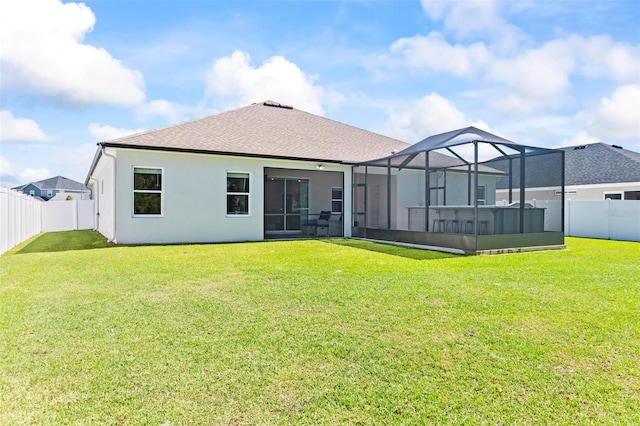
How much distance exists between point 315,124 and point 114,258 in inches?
455

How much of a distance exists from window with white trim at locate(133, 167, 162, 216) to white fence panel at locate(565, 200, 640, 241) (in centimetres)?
1630

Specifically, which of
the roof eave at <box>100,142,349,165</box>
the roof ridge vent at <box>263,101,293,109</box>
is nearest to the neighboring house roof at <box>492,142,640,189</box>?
the roof eave at <box>100,142,349,165</box>

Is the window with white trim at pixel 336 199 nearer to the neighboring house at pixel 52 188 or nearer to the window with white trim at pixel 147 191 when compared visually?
the window with white trim at pixel 147 191

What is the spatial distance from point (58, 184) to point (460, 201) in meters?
57.3

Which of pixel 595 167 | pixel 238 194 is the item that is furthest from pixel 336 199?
pixel 595 167

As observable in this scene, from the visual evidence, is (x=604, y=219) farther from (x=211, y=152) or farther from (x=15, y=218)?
(x=15, y=218)

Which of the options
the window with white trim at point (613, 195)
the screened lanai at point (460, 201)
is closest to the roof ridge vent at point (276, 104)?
the screened lanai at point (460, 201)

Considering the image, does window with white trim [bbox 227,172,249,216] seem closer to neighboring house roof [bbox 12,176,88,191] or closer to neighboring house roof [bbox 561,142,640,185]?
neighboring house roof [bbox 561,142,640,185]

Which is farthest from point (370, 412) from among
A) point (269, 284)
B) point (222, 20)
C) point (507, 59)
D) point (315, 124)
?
point (315, 124)

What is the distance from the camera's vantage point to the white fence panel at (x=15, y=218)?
1048 cm

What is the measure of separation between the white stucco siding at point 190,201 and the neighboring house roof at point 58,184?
51017 mm

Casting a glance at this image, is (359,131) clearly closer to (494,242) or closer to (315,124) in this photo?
(315,124)

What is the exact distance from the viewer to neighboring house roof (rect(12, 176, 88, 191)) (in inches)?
2120

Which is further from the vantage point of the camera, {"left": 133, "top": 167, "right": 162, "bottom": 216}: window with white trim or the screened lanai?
{"left": 133, "top": 167, "right": 162, "bottom": 216}: window with white trim
